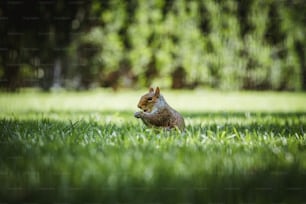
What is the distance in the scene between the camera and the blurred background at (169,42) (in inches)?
433

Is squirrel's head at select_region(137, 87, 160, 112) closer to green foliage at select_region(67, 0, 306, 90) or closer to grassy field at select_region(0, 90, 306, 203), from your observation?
grassy field at select_region(0, 90, 306, 203)

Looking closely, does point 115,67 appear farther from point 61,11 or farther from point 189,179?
point 189,179

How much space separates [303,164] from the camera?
6.86ft

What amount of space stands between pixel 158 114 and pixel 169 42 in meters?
8.42

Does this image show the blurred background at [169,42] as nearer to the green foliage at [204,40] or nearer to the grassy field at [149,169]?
the green foliage at [204,40]

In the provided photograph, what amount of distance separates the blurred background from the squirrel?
26.6 ft

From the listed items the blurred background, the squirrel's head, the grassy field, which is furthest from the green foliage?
the grassy field

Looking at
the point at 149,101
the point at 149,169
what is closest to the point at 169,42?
the point at 149,101

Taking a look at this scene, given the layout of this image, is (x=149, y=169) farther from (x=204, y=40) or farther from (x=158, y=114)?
(x=204, y=40)

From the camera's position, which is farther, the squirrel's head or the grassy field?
the squirrel's head

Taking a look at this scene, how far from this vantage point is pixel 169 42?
1136 cm

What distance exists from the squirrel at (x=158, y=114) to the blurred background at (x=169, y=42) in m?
8.10

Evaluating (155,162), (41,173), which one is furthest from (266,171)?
(41,173)

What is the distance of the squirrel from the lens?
10.3 ft
